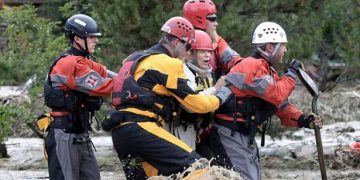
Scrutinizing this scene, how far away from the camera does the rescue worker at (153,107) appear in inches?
265

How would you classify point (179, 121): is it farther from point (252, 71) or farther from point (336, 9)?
point (336, 9)

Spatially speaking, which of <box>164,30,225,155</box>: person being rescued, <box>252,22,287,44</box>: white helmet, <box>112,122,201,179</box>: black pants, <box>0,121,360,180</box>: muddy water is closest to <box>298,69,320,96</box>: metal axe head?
<box>252,22,287,44</box>: white helmet

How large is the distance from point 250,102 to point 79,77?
1.38 meters

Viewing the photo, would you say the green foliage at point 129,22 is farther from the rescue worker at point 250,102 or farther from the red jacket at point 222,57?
the rescue worker at point 250,102

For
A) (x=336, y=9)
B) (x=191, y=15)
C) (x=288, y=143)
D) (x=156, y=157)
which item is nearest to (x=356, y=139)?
(x=288, y=143)

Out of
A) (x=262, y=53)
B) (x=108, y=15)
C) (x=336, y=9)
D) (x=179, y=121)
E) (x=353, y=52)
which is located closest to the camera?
(x=179, y=121)

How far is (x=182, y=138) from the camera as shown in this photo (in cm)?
725

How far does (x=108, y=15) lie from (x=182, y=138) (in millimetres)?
5151

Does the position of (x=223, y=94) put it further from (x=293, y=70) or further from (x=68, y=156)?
(x=68, y=156)

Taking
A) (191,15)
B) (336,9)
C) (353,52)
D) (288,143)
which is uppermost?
(191,15)

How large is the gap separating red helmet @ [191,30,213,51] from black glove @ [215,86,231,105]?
14.6 inches

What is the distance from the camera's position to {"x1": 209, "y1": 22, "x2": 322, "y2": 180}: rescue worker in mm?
7375

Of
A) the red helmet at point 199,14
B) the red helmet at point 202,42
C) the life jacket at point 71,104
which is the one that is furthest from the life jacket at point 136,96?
the red helmet at point 199,14

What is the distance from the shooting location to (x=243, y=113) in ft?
24.6
